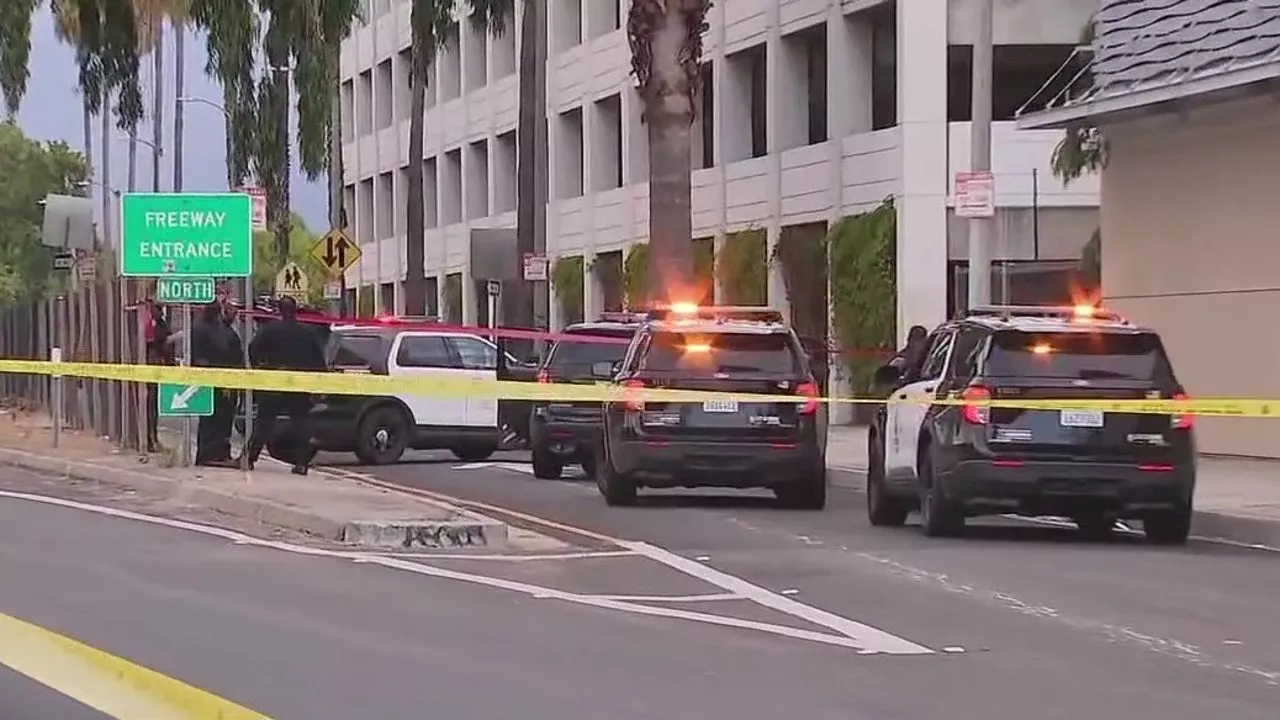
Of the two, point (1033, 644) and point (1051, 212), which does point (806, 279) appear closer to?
point (1051, 212)

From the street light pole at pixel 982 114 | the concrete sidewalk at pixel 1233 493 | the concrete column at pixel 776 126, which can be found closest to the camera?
the concrete sidewalk at pixel 1233 493

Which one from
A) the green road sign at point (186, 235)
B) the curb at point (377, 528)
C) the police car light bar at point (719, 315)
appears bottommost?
the curb at point (377, 528)

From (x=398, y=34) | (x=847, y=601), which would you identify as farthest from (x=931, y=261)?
(x=398, y=34)

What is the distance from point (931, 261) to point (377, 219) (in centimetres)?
3667

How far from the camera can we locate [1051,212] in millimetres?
33750

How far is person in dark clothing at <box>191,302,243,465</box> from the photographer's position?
22203 mm

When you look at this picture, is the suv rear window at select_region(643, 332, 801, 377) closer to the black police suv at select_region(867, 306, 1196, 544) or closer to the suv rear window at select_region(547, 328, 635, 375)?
the black police suv at select_region(867, 306, 1196, 544)

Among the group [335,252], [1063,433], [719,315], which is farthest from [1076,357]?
[335,252]

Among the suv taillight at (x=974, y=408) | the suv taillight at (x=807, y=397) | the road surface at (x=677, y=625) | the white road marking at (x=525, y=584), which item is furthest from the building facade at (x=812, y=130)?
the white road marking at (x=525, y=584)

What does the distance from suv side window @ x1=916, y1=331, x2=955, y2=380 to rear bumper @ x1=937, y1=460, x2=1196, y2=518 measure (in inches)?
46.5

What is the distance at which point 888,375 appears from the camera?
18328 mm

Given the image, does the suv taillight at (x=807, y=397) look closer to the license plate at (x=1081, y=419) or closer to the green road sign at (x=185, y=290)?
the license plate at (x=1081, y=419)

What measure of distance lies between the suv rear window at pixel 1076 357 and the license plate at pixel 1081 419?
28 cm

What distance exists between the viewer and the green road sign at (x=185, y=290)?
70.2 feet
